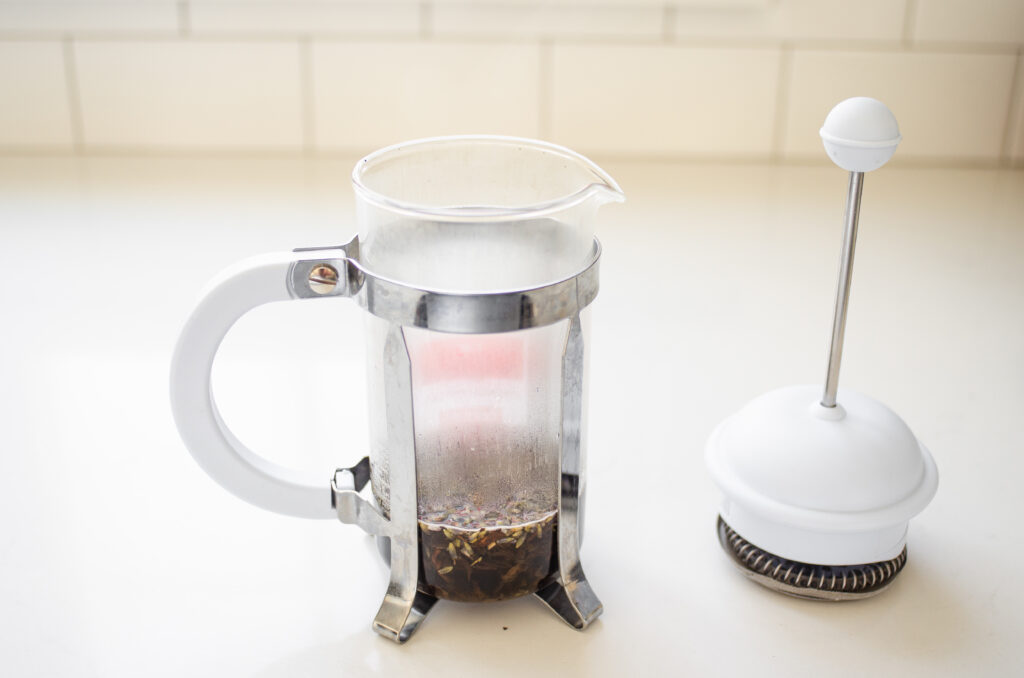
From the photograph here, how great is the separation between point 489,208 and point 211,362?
131 mm

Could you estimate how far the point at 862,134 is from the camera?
44cm

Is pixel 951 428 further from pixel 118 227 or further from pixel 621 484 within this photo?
pixel 118 227

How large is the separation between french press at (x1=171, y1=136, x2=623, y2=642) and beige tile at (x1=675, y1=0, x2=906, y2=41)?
61cm

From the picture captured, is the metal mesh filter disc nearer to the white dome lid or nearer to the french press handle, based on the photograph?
the white dome lid

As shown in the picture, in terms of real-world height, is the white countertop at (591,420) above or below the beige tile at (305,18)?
below

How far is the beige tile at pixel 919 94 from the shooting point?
3.42 feet

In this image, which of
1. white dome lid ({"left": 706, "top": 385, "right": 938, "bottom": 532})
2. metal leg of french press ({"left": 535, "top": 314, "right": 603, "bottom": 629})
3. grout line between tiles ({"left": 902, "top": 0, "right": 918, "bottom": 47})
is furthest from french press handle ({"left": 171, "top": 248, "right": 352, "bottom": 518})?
grout line between tiles ({"left": 902, "top": 0, "right": 918, "bottom": 47})

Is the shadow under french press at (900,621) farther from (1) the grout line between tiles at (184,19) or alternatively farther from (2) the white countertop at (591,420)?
(1) the grout line between tiles at (184,19)

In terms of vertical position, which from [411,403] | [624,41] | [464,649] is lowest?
[464,649]

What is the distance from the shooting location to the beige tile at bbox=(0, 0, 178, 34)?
40.4 inches

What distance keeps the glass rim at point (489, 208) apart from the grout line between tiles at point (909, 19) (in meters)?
0.68

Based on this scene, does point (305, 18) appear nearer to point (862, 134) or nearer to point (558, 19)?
point (558, 19)

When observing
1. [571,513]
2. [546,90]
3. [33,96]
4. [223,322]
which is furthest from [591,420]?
[33,96]

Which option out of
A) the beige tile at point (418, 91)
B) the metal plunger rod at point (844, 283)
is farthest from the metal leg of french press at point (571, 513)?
the beige tile at point (418, 91)
